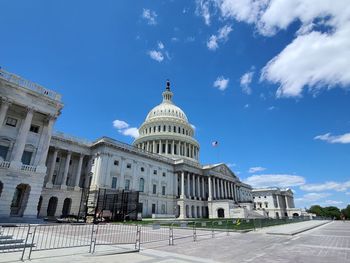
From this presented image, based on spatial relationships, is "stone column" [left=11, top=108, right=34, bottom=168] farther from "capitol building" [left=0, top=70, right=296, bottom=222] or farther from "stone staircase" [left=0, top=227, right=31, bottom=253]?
"stone staircase" [left=0, top=227, right=31, bottom=253]

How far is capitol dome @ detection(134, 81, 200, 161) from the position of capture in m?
79.1

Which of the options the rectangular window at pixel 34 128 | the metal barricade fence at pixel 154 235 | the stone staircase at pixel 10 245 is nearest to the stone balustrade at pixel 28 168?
the rectangular window at pixel 34 128

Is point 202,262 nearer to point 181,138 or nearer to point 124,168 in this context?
point 124,168

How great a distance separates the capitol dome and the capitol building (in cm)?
35

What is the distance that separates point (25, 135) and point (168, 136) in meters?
52.3

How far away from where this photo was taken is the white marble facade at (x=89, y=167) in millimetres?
29125

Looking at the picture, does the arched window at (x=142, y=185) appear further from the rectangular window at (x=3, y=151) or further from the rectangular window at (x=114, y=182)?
the rectangular window at (x=3, y=151)

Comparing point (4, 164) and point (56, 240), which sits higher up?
point (4, 164)

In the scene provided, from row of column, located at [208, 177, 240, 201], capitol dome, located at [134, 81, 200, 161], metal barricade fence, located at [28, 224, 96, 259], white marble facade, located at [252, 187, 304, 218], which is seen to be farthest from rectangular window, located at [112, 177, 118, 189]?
white marble facade, located at [252, 187, 304, 218]

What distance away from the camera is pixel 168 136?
259ft

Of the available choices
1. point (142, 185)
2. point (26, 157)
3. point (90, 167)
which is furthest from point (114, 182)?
point (26, 157)

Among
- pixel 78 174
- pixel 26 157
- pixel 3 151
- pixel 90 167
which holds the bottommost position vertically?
pixel 26 157

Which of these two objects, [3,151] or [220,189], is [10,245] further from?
[220,189]

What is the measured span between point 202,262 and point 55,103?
3183cm
